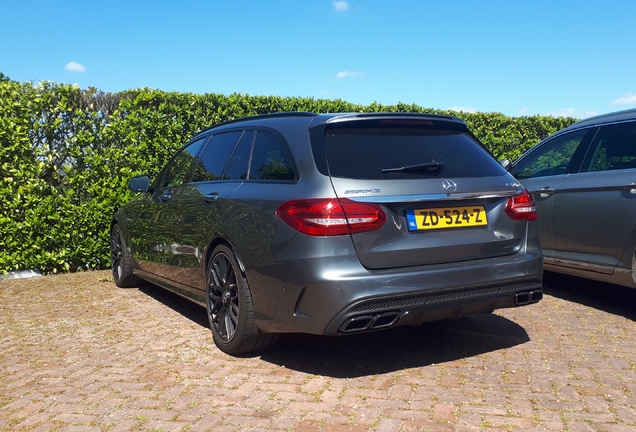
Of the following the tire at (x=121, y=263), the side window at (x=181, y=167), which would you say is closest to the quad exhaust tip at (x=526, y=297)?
the side window at (x=181, y=167)

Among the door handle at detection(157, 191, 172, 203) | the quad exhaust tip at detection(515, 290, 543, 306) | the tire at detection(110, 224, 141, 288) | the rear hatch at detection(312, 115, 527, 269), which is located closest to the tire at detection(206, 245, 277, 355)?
the rear hatch at detection(312, 115, 527, 269)

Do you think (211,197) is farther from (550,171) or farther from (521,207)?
(550,171)

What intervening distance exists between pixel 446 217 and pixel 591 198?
2342mm

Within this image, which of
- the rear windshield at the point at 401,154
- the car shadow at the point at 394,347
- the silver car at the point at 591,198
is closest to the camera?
the rear windshield at the point at 401,154

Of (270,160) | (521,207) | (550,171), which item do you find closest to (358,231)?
(270,160)

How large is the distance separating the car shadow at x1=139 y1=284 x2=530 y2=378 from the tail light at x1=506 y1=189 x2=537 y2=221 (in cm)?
103

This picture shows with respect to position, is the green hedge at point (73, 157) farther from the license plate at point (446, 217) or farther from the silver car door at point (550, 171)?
the license plate at point (446, 217)

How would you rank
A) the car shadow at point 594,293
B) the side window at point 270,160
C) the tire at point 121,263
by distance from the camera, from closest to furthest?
the side window at point 270,160, the car shadow at point 594,293, the tire at point 121,263

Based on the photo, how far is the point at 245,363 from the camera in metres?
4.49

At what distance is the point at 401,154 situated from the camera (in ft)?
13.6

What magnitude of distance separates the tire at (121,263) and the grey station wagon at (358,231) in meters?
2.59

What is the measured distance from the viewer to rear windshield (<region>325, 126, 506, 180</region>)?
399 centimetres

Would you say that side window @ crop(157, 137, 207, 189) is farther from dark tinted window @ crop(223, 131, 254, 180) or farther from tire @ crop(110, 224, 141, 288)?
tire @ crop(110, 224, 141, 288)

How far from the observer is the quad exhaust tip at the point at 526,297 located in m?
4.25
